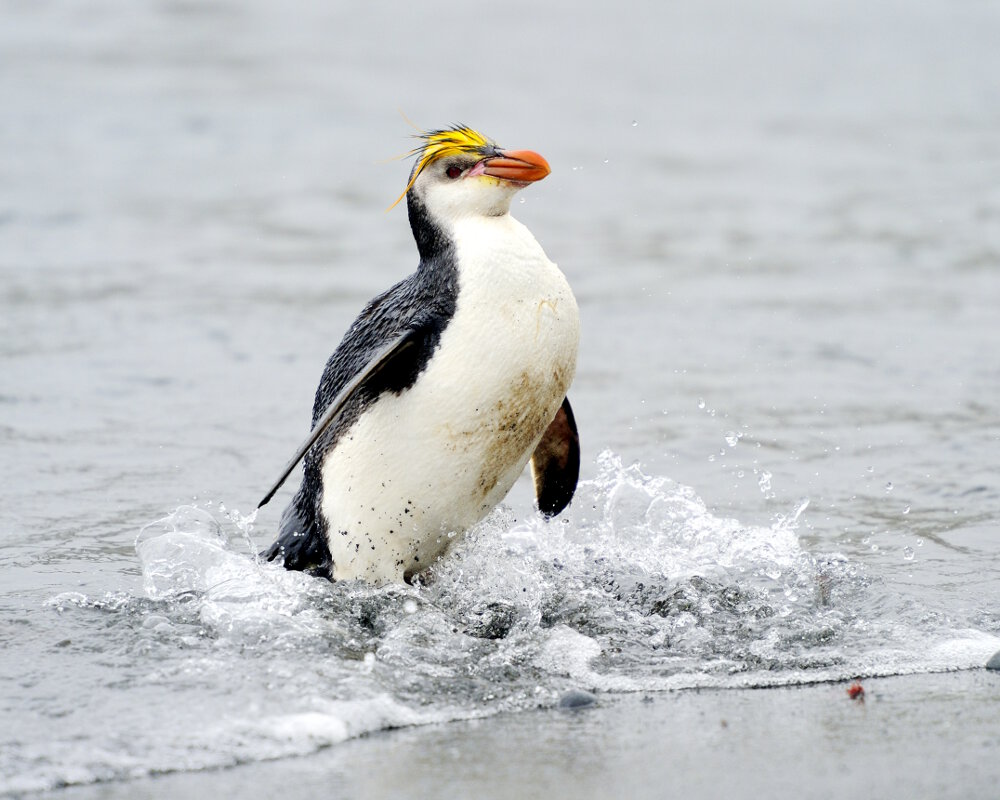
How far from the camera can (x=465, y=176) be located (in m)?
4.12

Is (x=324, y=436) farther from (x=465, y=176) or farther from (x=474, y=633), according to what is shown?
(x=465, y=176)

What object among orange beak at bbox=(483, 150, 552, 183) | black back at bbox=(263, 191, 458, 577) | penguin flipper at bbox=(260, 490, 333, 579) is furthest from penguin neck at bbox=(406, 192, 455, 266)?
penguin flipper at bbox=(260, 490, 333, 579)

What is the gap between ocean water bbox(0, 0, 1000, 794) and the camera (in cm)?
360

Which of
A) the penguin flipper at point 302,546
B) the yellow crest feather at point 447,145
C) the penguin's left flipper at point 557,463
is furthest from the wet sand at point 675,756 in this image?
the yellow crest feather at point 447,145

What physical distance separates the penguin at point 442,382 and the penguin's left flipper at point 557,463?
12.4 inches

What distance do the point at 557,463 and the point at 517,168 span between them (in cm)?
103

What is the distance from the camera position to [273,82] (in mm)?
17141

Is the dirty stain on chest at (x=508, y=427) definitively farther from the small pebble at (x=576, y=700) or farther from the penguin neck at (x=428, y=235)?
the small pebble at (x=576, y=700)

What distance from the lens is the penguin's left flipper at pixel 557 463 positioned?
4.62m

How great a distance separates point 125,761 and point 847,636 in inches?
72.2

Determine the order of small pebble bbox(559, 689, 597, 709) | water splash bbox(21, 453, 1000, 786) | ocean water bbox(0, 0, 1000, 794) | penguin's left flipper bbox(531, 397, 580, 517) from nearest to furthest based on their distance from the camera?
water splash bbox(21, 453, 1000, 786)
small pebble bbox(559, 689, 597, 709)
ocean water bbox(0, 0, 1000, 794)
penguin's left flipper bbox(531, 397, 580, 517)

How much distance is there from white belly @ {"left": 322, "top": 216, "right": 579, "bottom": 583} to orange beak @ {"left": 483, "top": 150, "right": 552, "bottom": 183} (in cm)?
14

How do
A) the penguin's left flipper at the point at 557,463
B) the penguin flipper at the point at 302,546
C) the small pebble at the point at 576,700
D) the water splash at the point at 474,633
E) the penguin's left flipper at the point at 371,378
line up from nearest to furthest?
1. the water splash at the point at 474,633
2. the small pebble at the point at 576,700
3. the penguin's left flipper at the point at 371,378
4. the penguin flipper at the point at 302,546
5. the penguin's left flipper at the point at 557,463

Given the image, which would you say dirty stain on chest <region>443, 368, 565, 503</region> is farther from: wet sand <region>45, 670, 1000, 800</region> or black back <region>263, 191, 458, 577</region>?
wet sand <region>45, 670, 1000, 800</region>
